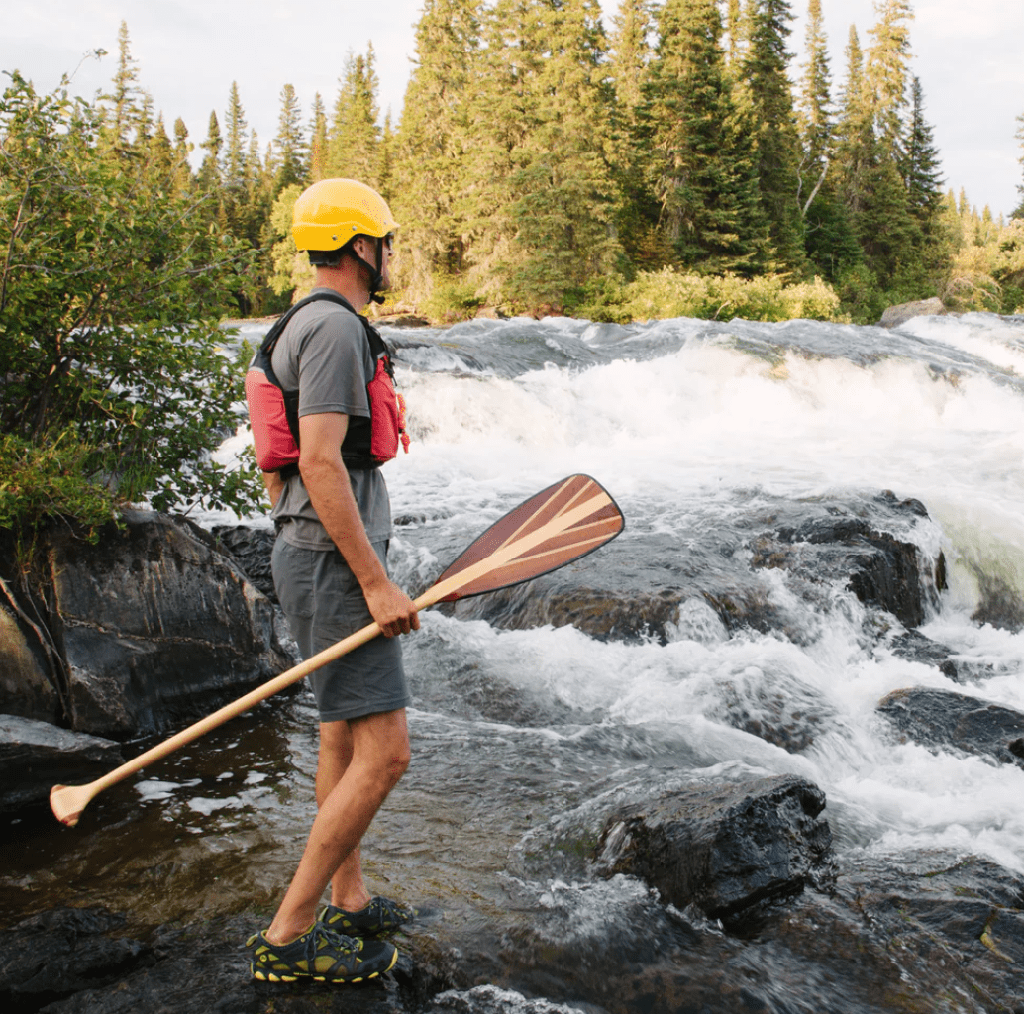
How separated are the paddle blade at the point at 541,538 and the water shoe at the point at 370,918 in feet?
2.98

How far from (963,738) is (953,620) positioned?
3.01 m

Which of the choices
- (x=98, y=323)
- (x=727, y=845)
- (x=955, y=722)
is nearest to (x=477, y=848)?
(x=727, y=845)

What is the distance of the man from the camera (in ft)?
7.11

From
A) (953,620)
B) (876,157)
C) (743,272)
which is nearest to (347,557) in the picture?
(953,620)

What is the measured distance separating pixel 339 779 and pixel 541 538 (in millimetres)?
947

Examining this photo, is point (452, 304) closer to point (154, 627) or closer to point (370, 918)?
point (154, 627)

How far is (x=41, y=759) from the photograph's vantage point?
3.57 m

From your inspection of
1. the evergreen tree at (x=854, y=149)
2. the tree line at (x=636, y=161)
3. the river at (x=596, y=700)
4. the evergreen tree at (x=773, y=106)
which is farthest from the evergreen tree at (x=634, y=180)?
the river at (x=596, y=700)

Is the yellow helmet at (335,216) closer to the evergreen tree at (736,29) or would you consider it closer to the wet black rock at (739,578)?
the wet black rock at (739,578)

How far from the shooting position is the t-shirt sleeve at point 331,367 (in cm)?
211

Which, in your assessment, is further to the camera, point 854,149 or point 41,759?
point 854,149

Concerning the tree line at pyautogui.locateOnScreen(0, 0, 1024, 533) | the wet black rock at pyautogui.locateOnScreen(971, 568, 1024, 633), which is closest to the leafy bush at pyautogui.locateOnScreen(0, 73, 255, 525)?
the tree line at pyautogui.locateOnScreen(0, 0, 1024, 533)

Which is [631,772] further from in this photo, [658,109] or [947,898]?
[658,109]

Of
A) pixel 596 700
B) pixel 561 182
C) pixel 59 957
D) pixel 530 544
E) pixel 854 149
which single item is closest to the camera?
pixel 59 957
